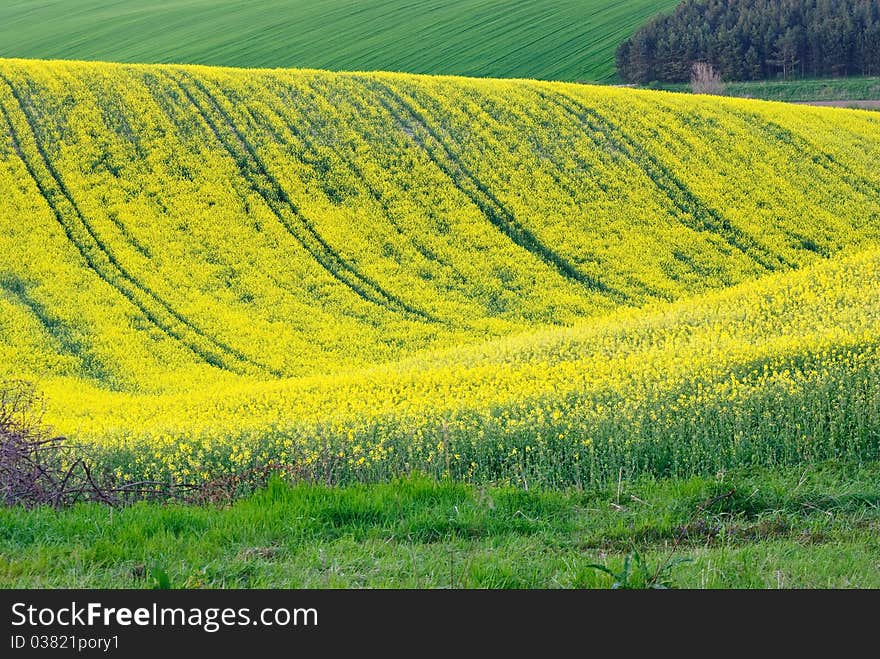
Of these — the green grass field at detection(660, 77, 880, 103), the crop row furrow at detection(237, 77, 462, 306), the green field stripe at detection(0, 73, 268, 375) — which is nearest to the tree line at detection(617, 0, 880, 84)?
the green grass field at detection(660, 77, 880, 103)

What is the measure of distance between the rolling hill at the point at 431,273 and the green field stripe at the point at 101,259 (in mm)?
78

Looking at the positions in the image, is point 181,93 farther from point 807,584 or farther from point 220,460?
point 807,584

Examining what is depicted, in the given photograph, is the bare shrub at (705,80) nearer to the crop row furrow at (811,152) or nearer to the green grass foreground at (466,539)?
the crop row furrow at (811,152)

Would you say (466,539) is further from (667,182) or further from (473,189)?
(667,182)

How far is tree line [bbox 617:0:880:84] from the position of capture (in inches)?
2484

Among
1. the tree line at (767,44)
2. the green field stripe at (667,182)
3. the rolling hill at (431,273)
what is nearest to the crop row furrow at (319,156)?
the rolling hill at (431,273)

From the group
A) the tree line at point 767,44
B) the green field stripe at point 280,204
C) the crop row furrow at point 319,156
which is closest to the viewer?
the green field stripe at point 280,204

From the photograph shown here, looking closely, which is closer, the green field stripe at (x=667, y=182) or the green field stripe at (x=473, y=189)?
the green field stripe at (x=473, y=189)

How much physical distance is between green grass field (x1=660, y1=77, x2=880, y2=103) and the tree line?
129 centimetres

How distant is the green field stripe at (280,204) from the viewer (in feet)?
75.6

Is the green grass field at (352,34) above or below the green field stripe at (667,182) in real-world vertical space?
above

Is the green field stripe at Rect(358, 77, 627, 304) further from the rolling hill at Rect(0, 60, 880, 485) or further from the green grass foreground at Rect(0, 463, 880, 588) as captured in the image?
the green grass foreground at Rect(0, 463, 880, 588)

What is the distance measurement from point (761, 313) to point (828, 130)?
65.8 ft

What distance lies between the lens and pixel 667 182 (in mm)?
29531
